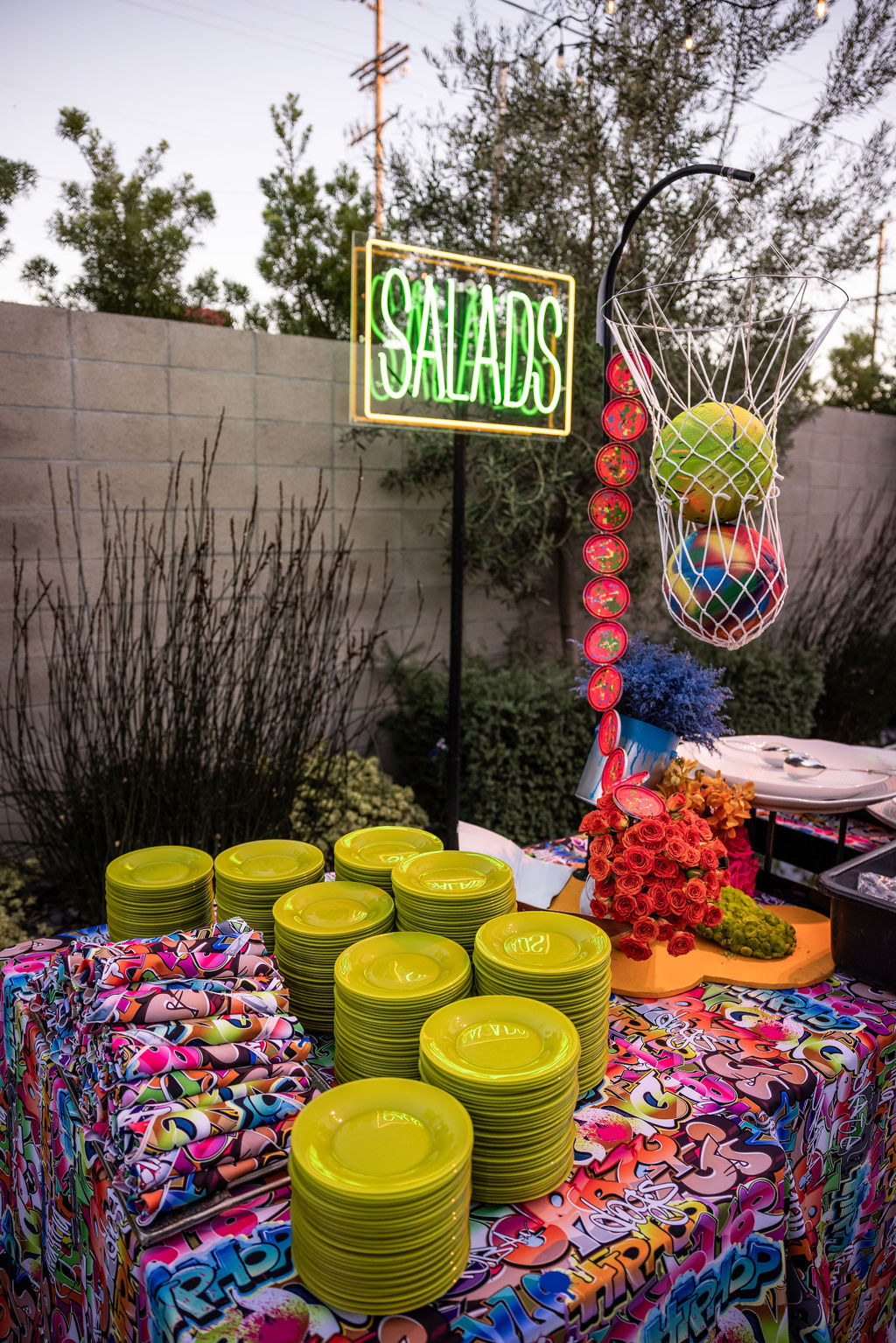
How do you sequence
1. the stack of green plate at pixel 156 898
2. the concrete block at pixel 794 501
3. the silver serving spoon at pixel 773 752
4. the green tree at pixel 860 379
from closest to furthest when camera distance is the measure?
the stack of green plate at pixel 156 898 → the silver serving spoon at pixel 773 752 → the concrete block at pixel 794 501 → the green tree at pixel 860 379

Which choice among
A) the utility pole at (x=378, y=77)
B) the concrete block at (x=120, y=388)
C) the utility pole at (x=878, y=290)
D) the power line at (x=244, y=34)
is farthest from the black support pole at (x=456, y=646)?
the power line at (x=244, y=34)

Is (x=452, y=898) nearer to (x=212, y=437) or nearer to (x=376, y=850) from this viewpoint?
(x=376, y=850)

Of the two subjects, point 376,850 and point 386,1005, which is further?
point 376,850

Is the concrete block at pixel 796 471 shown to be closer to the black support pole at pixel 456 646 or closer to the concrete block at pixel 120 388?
the black support pole at pixel 456 646

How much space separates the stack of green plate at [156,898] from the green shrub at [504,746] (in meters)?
2.25

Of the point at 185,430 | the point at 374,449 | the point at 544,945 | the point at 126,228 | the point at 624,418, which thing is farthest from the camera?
the point at 126,228

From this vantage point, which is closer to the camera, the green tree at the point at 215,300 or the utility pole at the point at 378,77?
the utility pole at the point at 378,77

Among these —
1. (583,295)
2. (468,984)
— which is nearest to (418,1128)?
(468,984)

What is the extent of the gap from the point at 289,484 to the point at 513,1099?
319cm

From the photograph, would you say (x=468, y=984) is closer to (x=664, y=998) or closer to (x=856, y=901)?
(x=664, y=998)

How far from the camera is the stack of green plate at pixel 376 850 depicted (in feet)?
4.21

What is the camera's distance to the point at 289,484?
3645mm

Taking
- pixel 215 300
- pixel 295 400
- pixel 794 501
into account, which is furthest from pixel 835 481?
pixel 215 300

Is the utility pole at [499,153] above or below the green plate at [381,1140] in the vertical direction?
above
